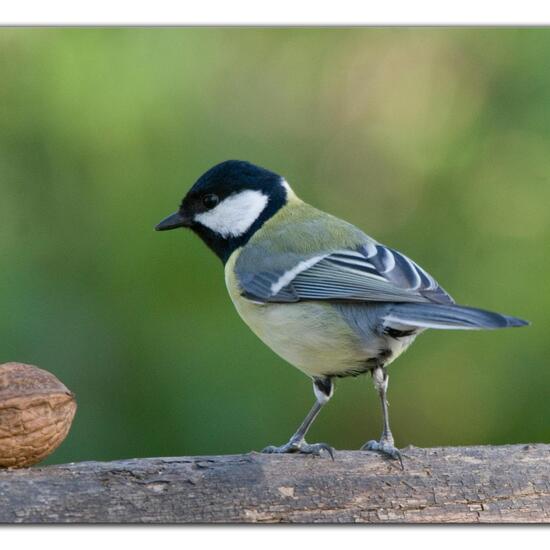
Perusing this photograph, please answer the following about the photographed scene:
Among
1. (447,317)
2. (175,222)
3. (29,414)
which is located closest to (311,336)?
(447,317)

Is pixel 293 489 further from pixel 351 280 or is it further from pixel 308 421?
pixel 351 280

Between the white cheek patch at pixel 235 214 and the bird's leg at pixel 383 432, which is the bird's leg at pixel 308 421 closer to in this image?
the bird's leg at pixel 383 432

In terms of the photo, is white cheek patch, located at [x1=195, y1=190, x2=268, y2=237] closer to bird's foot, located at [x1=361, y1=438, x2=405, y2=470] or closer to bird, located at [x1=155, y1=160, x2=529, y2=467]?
bird, located at [x1=155, y1=160, x2=529, y2=467]

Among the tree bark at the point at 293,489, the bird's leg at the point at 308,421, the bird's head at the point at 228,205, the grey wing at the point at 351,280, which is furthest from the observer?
the bird's head at the point at 228,205

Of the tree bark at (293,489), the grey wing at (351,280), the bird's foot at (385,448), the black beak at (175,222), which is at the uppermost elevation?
the black beak at (175,222)

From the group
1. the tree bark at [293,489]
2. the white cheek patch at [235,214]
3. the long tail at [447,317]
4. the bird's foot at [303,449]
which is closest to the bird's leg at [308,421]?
the bird's foot at [303,449]

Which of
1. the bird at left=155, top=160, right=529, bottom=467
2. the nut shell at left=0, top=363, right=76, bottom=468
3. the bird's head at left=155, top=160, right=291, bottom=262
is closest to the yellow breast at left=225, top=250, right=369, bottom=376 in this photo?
the bird at left=155, top=160, right=529, bottom=467
